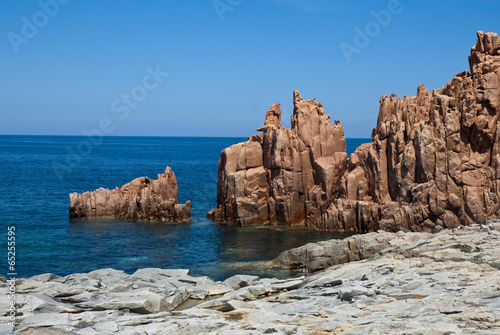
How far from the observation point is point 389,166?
200 feet

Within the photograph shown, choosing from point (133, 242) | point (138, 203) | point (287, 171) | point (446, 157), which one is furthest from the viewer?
point (138, 203)

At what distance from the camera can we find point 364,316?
23047mm

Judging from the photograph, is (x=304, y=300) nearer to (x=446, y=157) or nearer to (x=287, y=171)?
(x=446, y=157)

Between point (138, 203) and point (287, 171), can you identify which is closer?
point (287, 171)

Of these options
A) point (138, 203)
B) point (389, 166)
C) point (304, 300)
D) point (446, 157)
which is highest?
point (446, 157)

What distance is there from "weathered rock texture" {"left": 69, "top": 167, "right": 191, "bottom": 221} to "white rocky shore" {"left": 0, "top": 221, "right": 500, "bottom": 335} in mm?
30240

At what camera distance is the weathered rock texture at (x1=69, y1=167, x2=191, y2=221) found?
68.7 meters

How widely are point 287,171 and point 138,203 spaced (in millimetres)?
19996

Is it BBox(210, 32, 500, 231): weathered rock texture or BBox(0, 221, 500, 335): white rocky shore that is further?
BBox(210, 32, 500, 231): weathered rock texture

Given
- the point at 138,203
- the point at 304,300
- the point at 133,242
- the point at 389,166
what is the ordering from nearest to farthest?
the point at 304,300 < the point at 133,242 < the point at 389,166 < the point at 138,203

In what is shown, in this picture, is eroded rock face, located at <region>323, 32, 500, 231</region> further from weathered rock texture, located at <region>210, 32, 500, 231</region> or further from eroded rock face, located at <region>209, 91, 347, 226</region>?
eroded rock face, located at <region>209, 91, 347, 226</region>

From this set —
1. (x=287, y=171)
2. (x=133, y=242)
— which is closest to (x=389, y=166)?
(x=287, y=171)

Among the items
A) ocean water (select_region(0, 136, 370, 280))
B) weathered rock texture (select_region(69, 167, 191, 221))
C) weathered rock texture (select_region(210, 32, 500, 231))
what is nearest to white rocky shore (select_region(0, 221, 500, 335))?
ocean water (select_region(0, 136, 370, 280))

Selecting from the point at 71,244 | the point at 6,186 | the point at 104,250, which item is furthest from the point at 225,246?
the point at 6,186
